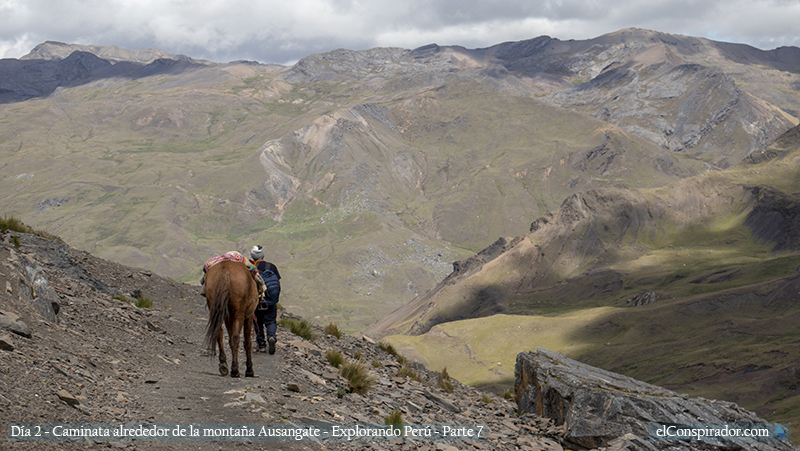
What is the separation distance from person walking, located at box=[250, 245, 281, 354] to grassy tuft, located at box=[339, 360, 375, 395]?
6.63ft

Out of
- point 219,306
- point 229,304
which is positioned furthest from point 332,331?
point 219,306

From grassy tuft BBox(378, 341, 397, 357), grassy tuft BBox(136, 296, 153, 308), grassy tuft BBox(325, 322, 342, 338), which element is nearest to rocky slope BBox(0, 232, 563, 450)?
grassy tuft BBox(136, 296, 153, 308)

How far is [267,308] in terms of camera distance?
14164mm

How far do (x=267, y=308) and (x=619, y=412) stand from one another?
9943mm

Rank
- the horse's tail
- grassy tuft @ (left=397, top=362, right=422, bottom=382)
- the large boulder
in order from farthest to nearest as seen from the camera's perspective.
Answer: grassy tuft @ (left=397, top=362, right=422, bottom=382) < the large boulder < the horse's tail

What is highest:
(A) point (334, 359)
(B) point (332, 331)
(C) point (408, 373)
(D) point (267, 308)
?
(D) point (267, 308)

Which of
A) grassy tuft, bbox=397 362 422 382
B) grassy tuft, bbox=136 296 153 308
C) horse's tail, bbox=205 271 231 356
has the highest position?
horse's tail, bbox=205 271 231 356

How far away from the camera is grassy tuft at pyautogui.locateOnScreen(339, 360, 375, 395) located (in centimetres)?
1309

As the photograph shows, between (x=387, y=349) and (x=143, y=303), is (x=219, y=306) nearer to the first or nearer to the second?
(x=143, y=303)

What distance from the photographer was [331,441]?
9.26m

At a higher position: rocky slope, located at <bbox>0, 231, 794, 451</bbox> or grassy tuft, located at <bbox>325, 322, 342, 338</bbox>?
rocky slope, located at <bbox>0, 231, 794, 451</bbox>

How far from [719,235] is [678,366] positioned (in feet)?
310

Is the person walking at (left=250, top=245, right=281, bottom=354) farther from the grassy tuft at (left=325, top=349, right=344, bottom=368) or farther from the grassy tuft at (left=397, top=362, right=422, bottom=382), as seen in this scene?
the grassy tuft at (left=397, top=362, right=422, bottom=382)

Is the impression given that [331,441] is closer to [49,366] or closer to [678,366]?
[49,366]
